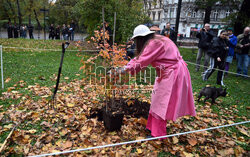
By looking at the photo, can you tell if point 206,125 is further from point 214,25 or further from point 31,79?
point 214,25

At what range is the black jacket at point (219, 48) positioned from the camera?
6.83 meters

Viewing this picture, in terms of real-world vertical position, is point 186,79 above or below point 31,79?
above

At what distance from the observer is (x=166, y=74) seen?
275cm

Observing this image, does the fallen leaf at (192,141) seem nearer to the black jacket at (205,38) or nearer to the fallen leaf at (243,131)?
the fallen leaf at (243,131)

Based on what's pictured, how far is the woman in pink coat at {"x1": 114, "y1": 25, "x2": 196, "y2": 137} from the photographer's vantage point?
2.64 m

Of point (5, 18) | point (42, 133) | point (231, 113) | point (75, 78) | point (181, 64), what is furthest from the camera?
point (5, 18)

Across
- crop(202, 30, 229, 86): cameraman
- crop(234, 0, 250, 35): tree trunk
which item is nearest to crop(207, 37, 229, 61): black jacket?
crop(202, 30, 229, 86): cameraman

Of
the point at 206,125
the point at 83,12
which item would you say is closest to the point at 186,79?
the point at 206,125

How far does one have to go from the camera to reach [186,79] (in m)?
2.84

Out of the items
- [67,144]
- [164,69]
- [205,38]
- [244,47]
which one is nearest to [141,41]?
[164,69]

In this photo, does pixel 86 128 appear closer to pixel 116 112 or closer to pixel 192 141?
pixel 116 112

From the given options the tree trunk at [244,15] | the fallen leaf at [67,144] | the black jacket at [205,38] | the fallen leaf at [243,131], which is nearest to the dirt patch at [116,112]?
the fallen leaf at [67,144]

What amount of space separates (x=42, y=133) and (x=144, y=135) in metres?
1.86

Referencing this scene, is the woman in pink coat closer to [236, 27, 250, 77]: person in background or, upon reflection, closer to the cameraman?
the cameraman
